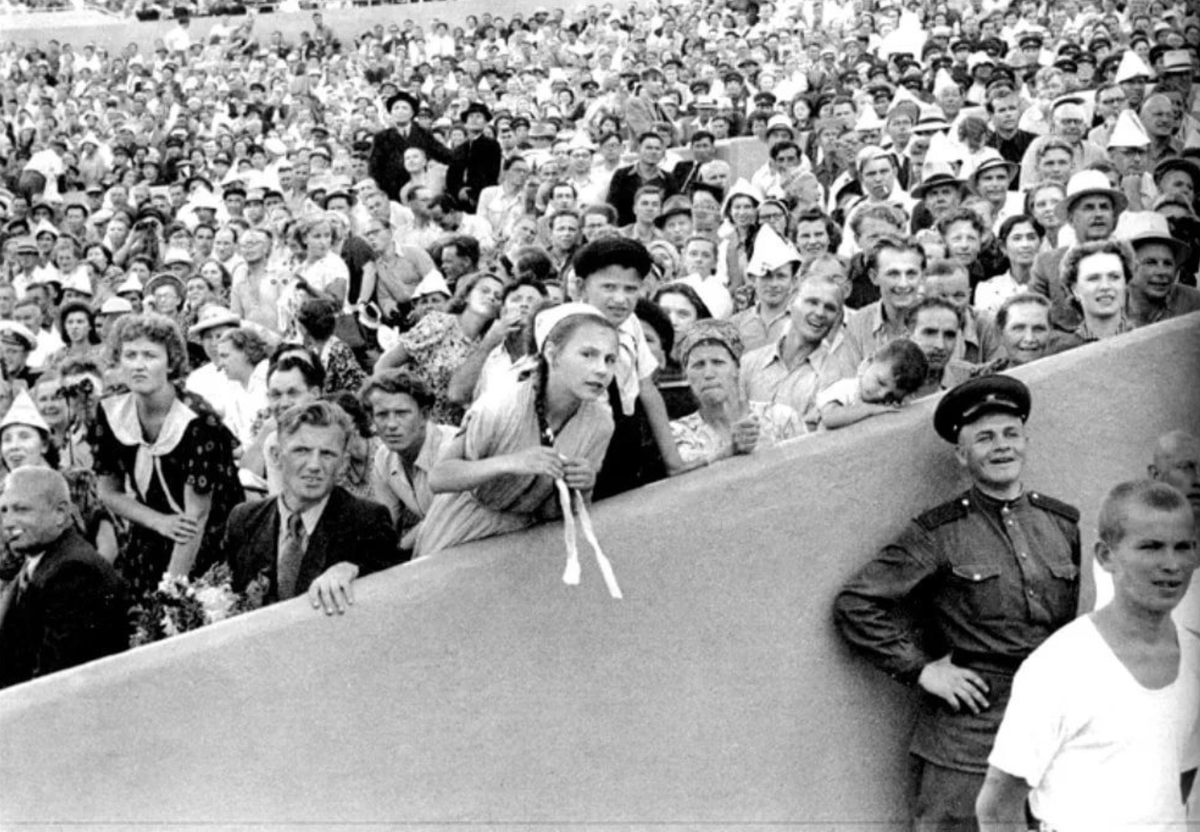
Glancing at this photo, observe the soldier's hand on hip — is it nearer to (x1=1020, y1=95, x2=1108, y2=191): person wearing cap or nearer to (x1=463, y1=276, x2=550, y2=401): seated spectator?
(x1=463, y1=276, x2=550, y2=401): seated spectator

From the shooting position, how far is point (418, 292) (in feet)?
28.3

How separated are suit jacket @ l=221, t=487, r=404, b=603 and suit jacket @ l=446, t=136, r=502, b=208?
8.58 metres

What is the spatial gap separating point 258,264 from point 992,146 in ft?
16.3

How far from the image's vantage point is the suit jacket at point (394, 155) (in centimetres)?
1366

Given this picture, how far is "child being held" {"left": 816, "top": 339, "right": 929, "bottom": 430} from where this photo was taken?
4848mm

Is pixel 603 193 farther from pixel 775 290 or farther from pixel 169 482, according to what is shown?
pixel 169 482

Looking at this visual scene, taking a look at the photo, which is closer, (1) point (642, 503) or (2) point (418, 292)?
(1) point (642, 503)

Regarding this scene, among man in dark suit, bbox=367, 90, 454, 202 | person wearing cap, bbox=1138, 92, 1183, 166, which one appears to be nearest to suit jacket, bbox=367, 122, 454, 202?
man in dark suit, bbox=367, 90, 454, 202

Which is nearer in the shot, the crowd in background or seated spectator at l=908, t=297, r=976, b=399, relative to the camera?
the crowd in background

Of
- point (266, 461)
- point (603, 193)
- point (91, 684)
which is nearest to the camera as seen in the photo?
point (91, 684)

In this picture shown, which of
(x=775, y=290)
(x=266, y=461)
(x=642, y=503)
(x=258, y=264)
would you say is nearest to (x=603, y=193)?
(x=258, y=264)

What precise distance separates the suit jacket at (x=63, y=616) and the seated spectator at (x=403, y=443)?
99 centimetres

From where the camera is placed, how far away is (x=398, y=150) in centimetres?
1373

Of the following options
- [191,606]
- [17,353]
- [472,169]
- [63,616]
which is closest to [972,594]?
[191,606]
